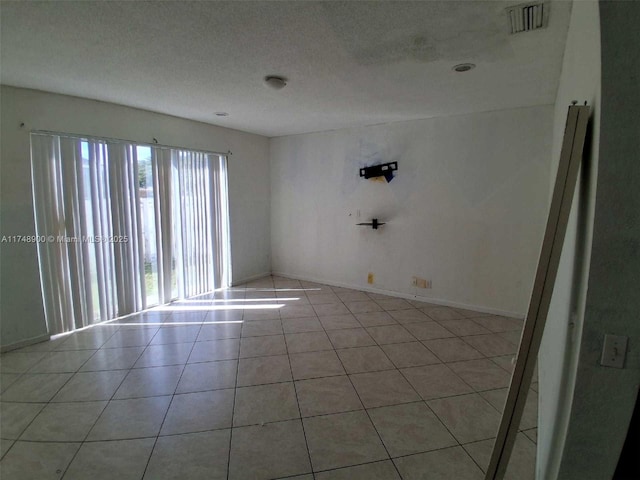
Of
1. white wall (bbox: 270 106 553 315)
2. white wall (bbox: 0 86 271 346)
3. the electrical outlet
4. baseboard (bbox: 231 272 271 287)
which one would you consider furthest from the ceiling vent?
baseboard (bbox: 231 272 271 287)

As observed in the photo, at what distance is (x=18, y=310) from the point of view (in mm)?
2922

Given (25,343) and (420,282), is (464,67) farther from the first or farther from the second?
(25,343)

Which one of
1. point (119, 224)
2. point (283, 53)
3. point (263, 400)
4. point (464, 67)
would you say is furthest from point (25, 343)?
point (464, 67)

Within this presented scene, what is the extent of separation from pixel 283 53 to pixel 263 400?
2.43m

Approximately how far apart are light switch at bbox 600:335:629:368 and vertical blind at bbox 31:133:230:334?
412 centimetres

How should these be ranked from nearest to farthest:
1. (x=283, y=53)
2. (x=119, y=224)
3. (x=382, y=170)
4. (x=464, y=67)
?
(x=283, y=53) → (x=464, y=67) → (x=119, y=224) → (x=382, y=170)

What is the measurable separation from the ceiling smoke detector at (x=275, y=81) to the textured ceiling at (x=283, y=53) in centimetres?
6

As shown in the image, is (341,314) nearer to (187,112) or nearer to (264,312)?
(264,312)

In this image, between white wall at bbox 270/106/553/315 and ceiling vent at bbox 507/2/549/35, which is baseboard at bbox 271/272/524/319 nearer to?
white wall at bbox 270/106/553/315

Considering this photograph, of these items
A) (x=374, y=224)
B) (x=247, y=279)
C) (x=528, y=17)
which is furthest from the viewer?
(x=247, y=279)

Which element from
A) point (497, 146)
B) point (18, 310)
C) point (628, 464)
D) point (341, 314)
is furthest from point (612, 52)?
point (18, 310)

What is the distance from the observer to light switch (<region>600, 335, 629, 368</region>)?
898mm

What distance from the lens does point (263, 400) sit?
2189mm

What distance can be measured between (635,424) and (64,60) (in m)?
3.71
